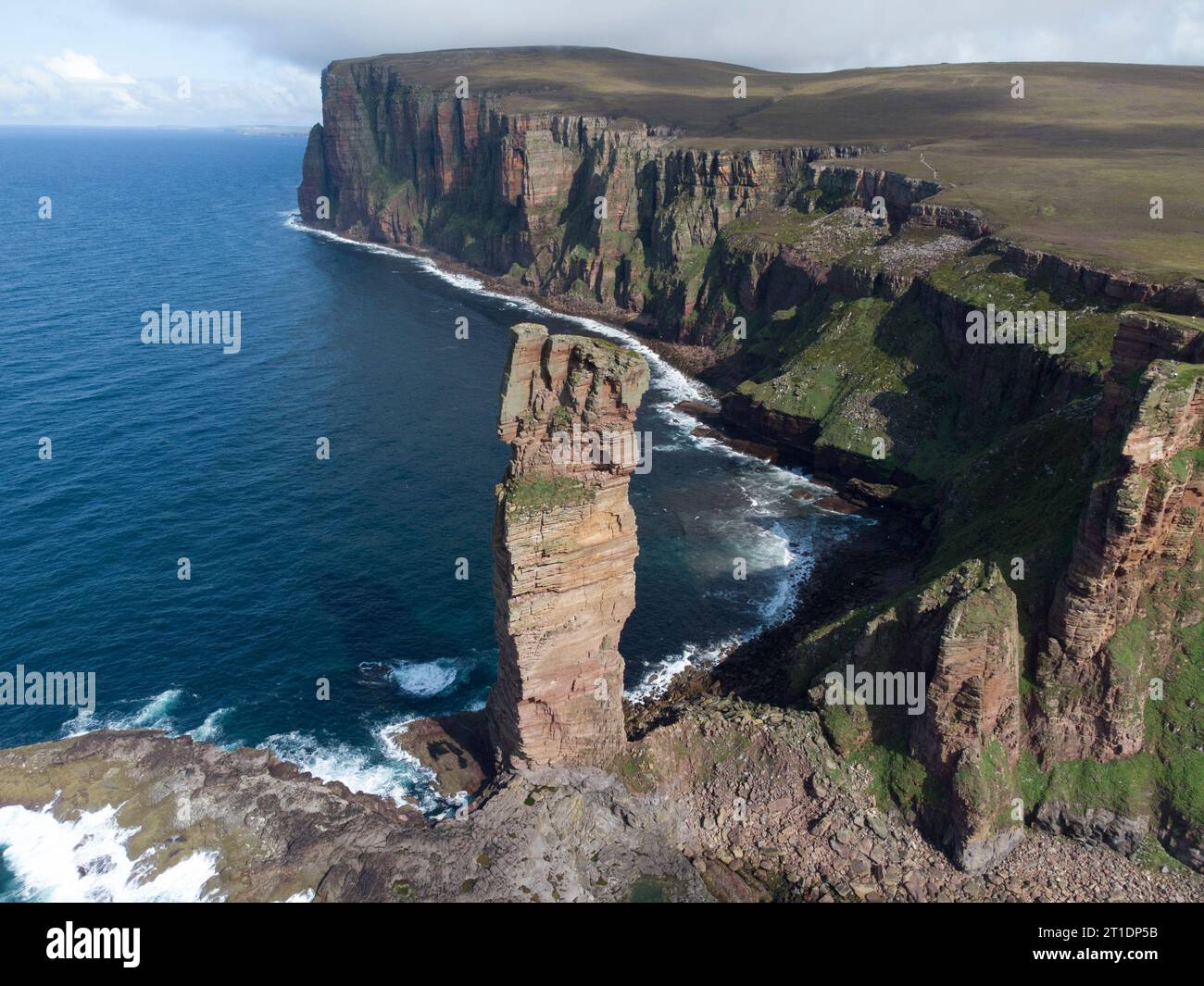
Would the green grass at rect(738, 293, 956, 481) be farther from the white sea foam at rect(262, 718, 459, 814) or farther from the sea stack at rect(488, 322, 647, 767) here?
the white sea foam at rect(262, 718, 459, 814)

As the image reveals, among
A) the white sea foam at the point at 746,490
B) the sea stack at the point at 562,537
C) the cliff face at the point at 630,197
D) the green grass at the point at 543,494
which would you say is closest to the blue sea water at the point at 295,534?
the white sea foam at the point at 746,490

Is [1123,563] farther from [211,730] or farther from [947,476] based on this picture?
[211,730]

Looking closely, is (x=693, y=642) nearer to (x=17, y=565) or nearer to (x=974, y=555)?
(x=974, y=555)

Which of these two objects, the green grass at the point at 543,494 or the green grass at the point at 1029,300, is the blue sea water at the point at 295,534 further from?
the green grass at the point at 1029,300

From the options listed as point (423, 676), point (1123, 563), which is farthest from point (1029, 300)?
point (423, 676)

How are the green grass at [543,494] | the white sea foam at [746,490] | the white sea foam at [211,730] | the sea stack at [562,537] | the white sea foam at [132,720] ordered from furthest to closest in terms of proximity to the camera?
the white sea foam at [746,490]
the white sea foam at [132,720]
the white sea foam at [211,730]
the green grass at [543,494]
the sea stack at [562,537]

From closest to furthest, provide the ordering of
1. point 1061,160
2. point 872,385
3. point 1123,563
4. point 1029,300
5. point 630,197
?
point 1123,563, point 1029,300, point 872,385, point 1061,160, point 630,197

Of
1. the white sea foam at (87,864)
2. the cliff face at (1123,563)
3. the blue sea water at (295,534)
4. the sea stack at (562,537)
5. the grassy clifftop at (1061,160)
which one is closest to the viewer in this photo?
the cliff face at (1123,563)
